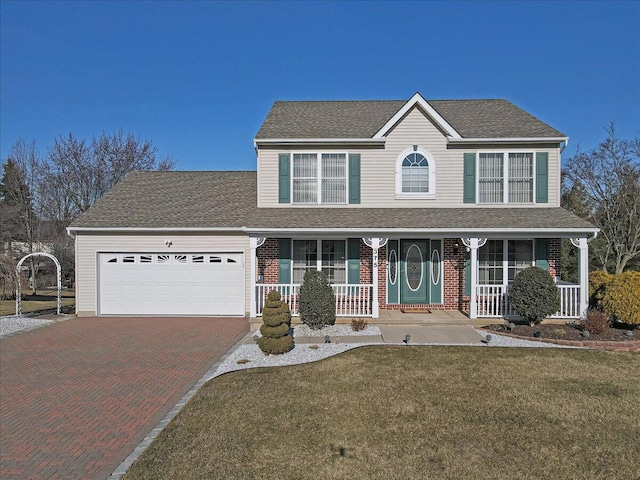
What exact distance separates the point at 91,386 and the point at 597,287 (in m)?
13.6

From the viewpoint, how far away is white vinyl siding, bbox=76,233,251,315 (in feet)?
45.3

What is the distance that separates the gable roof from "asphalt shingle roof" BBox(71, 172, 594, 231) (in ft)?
8.37

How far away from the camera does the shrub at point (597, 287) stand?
463 inches

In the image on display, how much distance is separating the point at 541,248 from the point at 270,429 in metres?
11.1

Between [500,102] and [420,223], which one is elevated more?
[500,102]

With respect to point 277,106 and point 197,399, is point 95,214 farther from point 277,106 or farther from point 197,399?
point 197,399

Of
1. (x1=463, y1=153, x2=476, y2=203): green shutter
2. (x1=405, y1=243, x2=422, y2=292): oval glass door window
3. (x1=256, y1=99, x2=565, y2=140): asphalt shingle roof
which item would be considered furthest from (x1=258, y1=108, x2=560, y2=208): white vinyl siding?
(x1=405, y1=243, x2=422, y2=292): oval glass door window

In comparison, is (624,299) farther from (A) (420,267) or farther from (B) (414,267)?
(B) (414,267)

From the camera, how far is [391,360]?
8289 mm

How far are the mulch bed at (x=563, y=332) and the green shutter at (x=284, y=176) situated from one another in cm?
745

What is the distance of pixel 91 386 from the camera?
7.24 metres

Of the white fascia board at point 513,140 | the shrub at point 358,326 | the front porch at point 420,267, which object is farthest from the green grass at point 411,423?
the white fascia board at point 513,140

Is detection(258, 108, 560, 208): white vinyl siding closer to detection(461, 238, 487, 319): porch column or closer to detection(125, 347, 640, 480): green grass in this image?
detection(461, 238, 487, 319): porch column

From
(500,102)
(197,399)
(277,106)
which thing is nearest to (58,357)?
(197,399)
